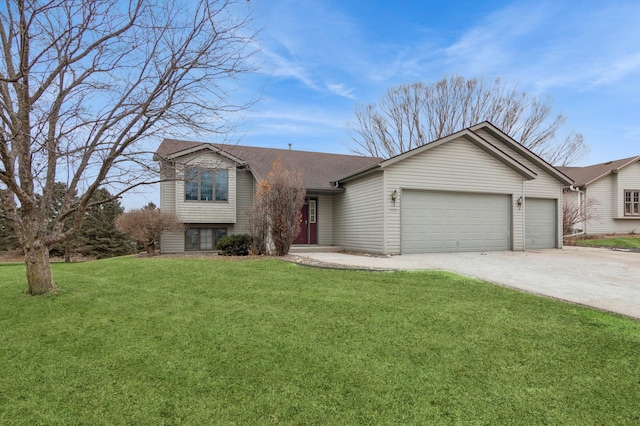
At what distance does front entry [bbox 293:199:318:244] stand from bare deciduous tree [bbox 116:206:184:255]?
5.16m

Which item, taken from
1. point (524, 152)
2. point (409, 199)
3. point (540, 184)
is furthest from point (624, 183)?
point (409, 199)

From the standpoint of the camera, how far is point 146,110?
553 centimetres

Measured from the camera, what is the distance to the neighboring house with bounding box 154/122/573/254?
497 inches

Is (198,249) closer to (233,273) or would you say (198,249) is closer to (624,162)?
(233,273)

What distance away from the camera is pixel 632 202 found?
2295 cm

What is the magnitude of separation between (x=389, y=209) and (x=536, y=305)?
709cm

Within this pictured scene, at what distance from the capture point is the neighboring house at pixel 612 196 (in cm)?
2223

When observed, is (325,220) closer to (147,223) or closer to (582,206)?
(147,223)

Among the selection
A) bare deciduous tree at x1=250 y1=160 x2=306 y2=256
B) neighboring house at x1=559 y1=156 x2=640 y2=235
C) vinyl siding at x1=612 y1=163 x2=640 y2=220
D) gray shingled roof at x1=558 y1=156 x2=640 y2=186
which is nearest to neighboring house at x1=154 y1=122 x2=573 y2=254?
bare deciduous tree at x1=250 y1=160 x2=306 y2=256

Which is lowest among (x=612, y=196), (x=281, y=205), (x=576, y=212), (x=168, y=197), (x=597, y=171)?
(x=576, y=212)

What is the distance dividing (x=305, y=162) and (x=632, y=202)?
830 inches

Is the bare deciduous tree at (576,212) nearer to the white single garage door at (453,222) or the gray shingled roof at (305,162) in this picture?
the white single garage door at (453,222)

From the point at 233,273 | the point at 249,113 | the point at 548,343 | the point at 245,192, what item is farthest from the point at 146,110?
the point at 245,192

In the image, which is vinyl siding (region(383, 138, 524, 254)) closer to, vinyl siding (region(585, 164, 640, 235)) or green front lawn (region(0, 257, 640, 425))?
green front lawn (region(0, 257, 640, 425))
